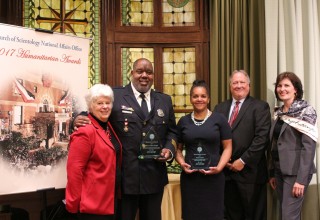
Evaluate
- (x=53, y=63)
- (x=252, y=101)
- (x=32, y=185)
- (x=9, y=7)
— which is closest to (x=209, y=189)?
(x=252, y=101)

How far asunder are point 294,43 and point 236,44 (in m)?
0.51

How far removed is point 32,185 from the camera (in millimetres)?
2570

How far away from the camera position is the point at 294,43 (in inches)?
126

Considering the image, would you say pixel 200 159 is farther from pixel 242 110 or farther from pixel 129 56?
pixel 129 56

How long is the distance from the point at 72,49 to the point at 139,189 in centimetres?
116

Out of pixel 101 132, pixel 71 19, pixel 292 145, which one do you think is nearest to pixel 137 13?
pixel 71 19

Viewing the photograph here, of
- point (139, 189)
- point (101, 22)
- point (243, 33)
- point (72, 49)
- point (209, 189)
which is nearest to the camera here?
point (139, 189)

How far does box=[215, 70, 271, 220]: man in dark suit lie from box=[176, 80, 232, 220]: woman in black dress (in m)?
0.22

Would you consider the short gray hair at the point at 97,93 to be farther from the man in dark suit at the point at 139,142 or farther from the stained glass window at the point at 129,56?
the stained glass window at the point at 129,56

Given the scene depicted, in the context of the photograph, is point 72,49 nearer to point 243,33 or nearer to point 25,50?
point 25,50

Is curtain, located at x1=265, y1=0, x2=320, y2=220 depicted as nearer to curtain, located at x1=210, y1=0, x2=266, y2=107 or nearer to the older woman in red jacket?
curtain, located at x1=210, y1=0, x2=266, y2=107

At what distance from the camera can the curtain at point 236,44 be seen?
3372 millimetres

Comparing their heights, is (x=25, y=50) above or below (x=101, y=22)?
below

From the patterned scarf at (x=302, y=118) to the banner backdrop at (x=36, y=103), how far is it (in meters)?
1.48
